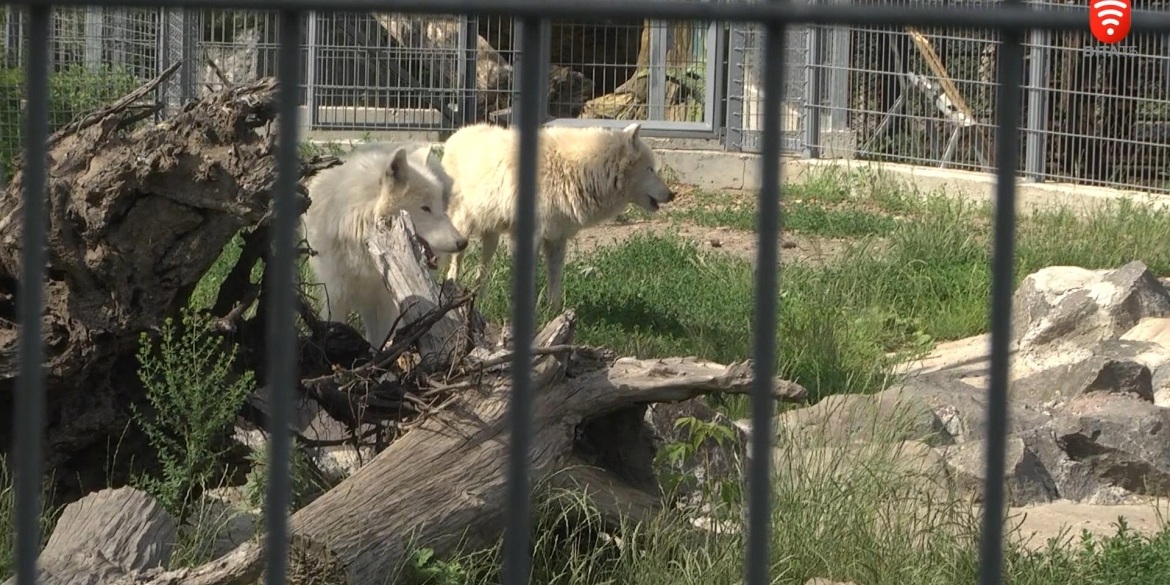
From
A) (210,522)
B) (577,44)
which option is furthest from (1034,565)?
(577,44)

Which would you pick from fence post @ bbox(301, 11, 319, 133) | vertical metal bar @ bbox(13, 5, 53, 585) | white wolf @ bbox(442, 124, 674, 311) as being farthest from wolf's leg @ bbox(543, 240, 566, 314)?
vertical metal bar @ bbox(13, 5, 53, 585)

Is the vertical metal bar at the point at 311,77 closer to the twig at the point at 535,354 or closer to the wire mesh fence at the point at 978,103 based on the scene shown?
the wire mesh fence at the point at 978,103

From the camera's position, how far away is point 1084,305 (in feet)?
25.8

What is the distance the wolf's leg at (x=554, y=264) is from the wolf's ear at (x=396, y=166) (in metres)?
1.54

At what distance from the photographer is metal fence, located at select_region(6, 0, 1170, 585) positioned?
168 cm

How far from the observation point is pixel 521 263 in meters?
1.79

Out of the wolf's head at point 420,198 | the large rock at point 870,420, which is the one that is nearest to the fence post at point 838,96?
the wolf's head at point 420,198

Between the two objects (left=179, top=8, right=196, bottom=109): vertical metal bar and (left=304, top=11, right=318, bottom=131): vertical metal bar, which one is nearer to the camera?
(left=179, top=8, right=196, bottom=109): vertical metal bar

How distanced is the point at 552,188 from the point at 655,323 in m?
1.76

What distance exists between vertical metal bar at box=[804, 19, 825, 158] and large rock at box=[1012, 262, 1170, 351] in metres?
5.46

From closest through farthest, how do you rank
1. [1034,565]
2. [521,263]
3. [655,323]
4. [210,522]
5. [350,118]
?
[521,263] → [1034,565] → [210,522] → [655,323] → [350,118]

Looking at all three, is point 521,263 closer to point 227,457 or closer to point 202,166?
point 202,166

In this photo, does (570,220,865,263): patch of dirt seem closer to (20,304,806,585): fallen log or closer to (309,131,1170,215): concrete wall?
(309,131,1170,215): concrete wall

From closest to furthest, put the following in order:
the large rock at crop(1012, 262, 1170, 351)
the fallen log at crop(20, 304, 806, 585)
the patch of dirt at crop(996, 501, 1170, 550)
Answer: the fallen log at crop(20, 304, 806, 585) → the patch of dirt at crop(996, 501, 1170, 550) → the large rock at crop(1012, 262, 1170, 351)
